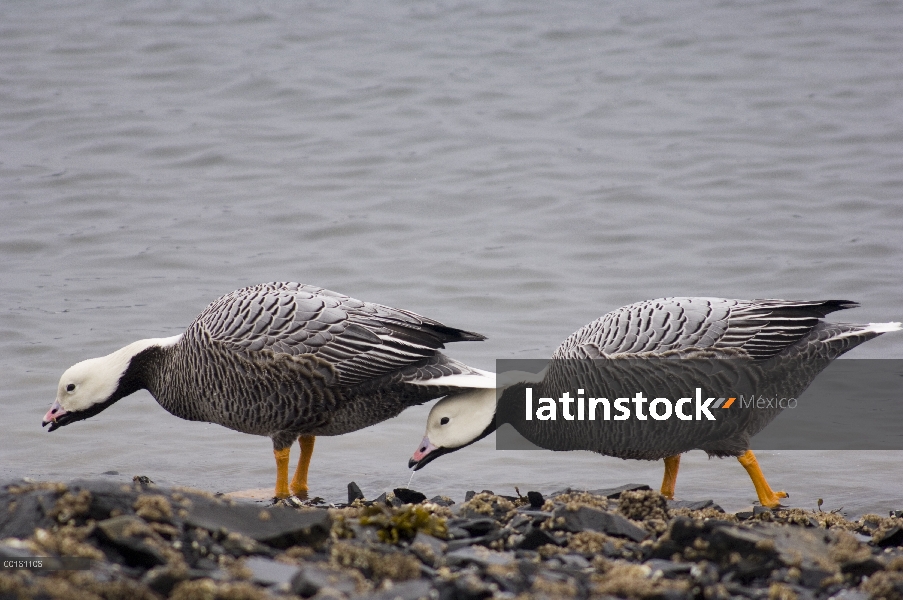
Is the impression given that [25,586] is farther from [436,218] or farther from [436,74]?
[436,74]

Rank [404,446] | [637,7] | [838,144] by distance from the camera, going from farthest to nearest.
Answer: [637,7] < [838,144] < [404,446]

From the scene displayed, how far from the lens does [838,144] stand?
55.2 ft

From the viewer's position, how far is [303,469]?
7.91 m

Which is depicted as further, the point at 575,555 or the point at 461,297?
the point at 461,297

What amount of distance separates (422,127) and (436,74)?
218 centimetres

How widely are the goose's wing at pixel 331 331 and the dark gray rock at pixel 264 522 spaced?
7.88 feet

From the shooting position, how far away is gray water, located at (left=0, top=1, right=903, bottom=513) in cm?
981

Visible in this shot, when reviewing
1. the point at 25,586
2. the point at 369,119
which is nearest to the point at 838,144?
the point at 369,119

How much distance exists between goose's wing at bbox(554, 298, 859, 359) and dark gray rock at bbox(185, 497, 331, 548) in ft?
10.2

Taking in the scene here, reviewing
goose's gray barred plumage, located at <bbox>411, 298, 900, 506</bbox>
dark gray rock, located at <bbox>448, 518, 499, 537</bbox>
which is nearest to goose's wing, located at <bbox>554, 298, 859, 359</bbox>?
goose's gray barred plumage, located at <bbox>411, 298, 900, 506</bbox>

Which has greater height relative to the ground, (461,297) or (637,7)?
(637,7)

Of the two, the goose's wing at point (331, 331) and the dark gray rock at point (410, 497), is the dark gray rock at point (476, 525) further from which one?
the goose's wing at point (331, 331)

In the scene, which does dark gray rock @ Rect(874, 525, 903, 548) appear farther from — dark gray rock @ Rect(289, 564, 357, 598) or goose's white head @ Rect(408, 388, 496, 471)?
dark gray rock @ Rect(289, 564, 357, 598)

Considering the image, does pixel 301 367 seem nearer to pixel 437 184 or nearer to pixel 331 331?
pixel 331 331
